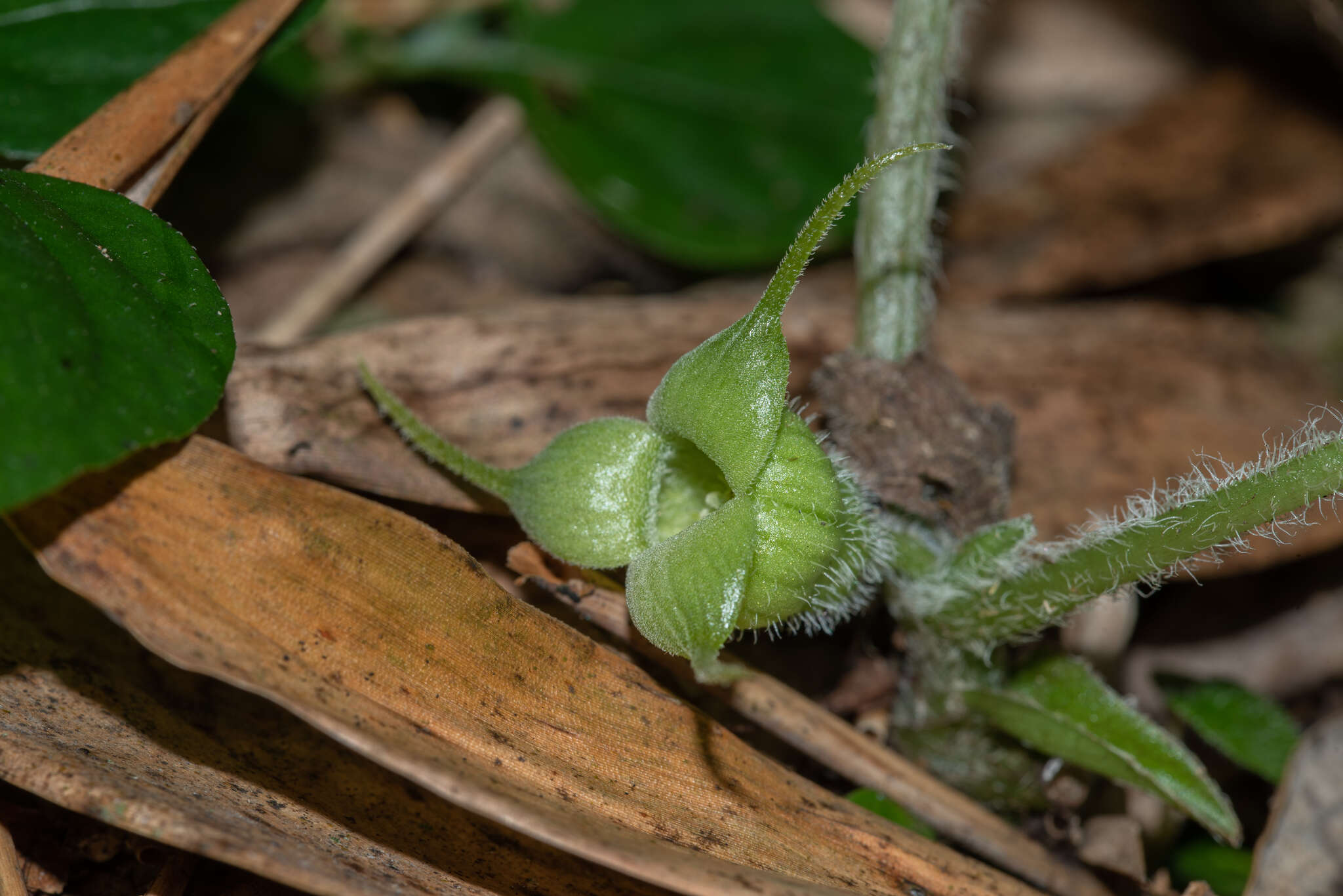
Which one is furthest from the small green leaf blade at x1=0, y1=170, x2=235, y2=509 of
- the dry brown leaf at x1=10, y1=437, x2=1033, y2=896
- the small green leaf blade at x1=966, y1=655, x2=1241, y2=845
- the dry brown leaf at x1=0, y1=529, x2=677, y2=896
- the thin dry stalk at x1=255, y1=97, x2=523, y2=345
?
the small green leaf blade at x1=966, y1=655, x2=1241, y2=845

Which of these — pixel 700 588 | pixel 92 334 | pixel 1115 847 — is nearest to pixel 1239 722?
pixel 1115 847

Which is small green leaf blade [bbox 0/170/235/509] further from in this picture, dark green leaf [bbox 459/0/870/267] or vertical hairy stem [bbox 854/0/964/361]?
dark green leaf [bbox 459/0/870/267]

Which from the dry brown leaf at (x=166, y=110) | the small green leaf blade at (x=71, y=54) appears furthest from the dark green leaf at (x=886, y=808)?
the small green leaf blade at (x=71, y=54)

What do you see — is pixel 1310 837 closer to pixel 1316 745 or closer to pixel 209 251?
pixel 1316 745

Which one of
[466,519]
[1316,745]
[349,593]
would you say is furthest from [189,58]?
[1316,745]

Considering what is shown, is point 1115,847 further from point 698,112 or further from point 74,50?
point 74,50

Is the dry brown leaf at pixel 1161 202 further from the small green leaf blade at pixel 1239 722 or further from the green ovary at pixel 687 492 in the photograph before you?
the green ovary at pixel 687 492
